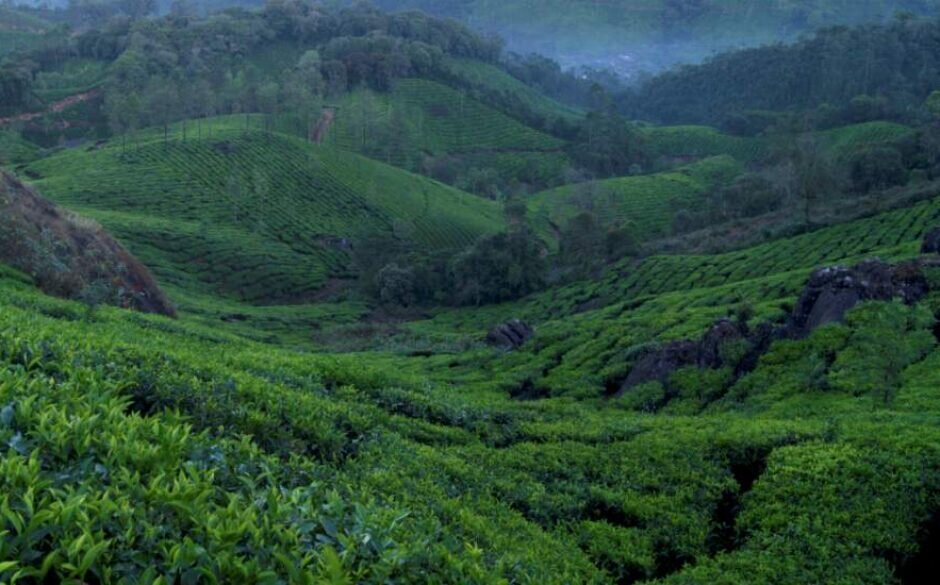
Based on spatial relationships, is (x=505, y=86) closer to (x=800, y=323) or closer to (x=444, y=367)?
(x=444, y=367)

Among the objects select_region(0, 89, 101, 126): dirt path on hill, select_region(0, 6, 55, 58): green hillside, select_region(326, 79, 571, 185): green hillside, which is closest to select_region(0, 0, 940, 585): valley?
select_region(0, 89, 101, 126): dirt path on hill

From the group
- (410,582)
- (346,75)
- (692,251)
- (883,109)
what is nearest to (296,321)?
(692,251)

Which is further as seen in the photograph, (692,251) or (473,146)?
(473,146)

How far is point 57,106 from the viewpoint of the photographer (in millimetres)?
105875

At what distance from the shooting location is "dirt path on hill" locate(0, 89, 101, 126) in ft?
324

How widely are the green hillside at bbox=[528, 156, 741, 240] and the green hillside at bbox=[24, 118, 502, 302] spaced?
25.3 feet

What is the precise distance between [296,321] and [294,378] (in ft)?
129

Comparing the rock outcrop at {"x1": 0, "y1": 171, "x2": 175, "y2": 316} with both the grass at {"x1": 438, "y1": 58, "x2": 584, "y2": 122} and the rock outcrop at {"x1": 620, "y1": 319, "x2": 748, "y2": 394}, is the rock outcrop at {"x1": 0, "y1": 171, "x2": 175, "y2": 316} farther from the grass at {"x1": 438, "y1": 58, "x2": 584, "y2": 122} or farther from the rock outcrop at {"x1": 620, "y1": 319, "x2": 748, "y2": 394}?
the grass at {"x1": 438, "y1": 58, "x2": 584, "y2": 122}

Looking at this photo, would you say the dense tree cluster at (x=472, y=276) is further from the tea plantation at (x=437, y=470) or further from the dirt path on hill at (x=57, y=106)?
the dirt path on hill at (x=57, y=106)

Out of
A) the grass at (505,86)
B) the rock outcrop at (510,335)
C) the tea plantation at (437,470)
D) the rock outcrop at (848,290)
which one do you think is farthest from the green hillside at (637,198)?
the tea plantation at (437,470)

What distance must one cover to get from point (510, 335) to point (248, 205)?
49277mm

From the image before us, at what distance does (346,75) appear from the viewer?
117 m

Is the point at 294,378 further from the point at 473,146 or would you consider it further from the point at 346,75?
the point at 346,75

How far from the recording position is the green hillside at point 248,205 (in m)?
62.0
